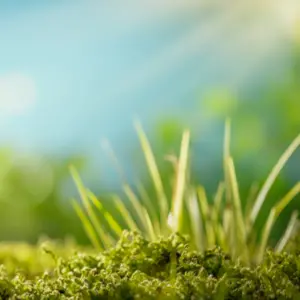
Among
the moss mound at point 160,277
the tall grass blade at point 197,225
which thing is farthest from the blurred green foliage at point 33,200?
the moss mound at point 160,277

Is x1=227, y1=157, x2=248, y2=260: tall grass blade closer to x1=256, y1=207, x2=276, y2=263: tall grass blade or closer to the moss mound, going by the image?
x1=256, y1=207, x2=276, y2=263: tall grass blade

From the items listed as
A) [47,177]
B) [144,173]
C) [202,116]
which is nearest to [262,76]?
[202,116]

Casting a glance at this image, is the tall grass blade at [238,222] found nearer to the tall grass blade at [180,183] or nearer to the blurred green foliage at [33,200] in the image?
the tall grass blade at [180,183]

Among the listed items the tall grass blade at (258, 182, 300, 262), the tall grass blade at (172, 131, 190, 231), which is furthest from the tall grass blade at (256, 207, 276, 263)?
the tall grass blade at (172, 131, 190, 231)

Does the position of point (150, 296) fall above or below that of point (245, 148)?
above

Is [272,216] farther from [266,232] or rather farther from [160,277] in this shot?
[160,277]

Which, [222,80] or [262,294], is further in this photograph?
[222,80]

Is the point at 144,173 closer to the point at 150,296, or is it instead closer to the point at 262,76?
the point at 262,76

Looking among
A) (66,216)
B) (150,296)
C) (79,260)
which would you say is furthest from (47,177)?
(150,296)

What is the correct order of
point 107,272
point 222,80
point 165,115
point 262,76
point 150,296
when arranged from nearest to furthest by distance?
point 150,296
point 107,272
point 165,115
point 262,76
point 222,80

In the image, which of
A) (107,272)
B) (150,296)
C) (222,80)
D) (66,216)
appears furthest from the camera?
(222,80)
